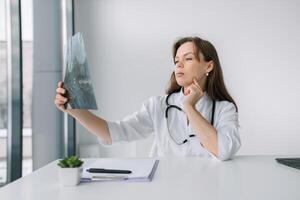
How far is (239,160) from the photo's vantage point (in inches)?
48.1

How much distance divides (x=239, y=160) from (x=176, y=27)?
6.67 ft

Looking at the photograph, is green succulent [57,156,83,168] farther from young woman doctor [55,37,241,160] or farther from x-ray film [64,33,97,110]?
young woman doctor [55,37,241,160]

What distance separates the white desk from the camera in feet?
2.53

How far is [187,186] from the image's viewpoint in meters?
0.85

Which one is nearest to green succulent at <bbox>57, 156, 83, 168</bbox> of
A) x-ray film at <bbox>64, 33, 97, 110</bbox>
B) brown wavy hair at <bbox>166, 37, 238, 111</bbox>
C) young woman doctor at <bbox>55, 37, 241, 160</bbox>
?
x-ray film at <bbox>64, 33, 97, 110</bbox>

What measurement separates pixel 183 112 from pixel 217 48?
1.61m

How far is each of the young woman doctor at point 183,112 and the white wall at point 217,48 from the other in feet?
4.40

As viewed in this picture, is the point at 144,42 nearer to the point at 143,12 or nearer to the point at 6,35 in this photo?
the point at 143,12

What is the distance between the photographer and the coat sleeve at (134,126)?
1.49 meters

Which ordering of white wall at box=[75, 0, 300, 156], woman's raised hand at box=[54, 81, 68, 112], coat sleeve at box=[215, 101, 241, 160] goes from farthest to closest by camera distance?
1. white wall at box=[75, 0, 300, 156]
2. coat sleeve at box=[215, 101, 241, 160]
3. woman's raised hand at box=[54, 81, 68, 112]

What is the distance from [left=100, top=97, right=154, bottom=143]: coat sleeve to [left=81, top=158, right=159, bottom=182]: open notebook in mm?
302

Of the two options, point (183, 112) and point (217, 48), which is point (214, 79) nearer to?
point (183, 112)

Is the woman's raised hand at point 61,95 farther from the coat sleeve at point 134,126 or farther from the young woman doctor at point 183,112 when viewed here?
the coat sleeve at point 134,126

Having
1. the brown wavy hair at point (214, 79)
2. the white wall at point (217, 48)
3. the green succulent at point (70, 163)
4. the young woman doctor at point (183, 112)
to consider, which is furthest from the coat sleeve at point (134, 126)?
the white wall at point (217, 48)
